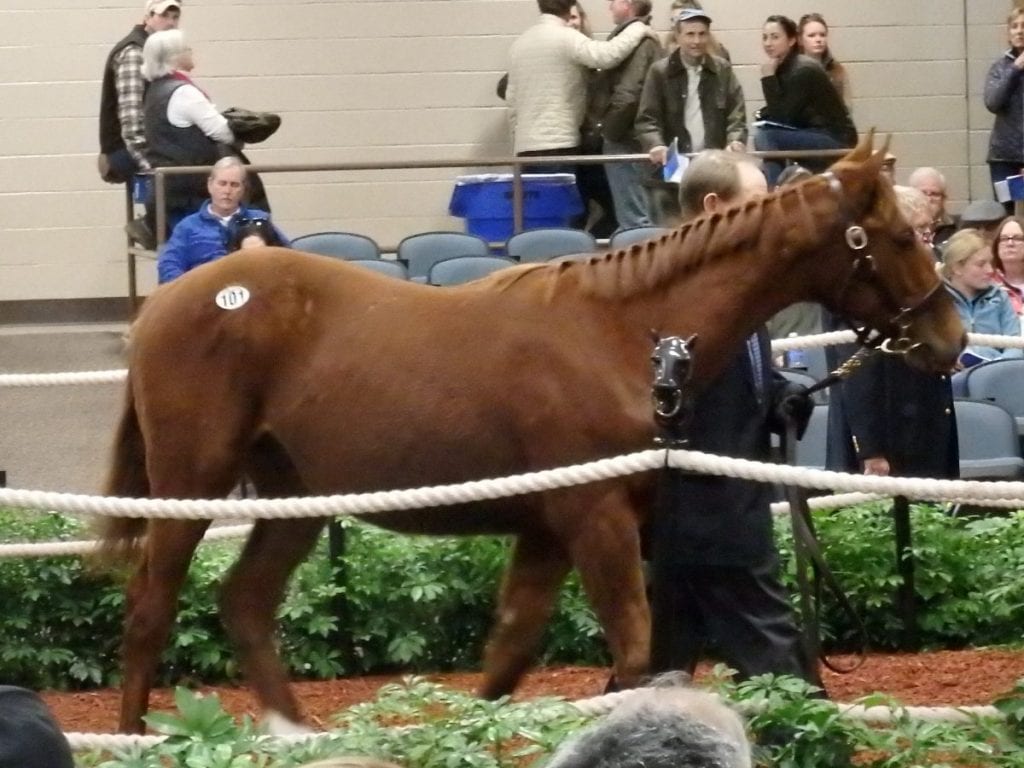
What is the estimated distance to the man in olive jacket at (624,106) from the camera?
1294cm

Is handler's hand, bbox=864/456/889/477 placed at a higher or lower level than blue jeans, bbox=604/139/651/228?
lower

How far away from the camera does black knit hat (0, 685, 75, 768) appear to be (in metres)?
2.11

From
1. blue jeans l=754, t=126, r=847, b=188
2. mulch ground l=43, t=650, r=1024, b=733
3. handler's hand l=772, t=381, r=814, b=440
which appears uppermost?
blue jeans l=754, t=126, r=847, b=188

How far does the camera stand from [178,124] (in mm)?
12055

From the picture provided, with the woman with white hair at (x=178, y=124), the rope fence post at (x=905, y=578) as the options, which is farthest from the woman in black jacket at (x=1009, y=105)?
the rope fence post at (x=905, y=578)

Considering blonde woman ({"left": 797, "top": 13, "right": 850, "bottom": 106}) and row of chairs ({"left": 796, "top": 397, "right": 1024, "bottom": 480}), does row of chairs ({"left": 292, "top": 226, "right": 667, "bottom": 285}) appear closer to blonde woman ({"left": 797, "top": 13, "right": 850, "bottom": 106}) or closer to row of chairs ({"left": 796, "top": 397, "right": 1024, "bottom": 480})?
blonde woman ({"left": 797, "top": 13, "right": 850, "bottom": 106})

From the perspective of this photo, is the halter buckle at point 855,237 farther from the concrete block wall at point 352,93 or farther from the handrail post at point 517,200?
the concrete block wall at point 352,93

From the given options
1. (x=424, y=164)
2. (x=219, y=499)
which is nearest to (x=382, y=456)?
(x=219, y=499)

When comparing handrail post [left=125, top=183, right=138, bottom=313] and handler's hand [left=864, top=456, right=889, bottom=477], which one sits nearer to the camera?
handler's hand [left=864, top=456, right=889, bottom=477]

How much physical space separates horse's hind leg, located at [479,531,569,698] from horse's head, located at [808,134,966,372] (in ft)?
3.29

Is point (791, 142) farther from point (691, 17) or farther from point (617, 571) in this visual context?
point (617, 571)

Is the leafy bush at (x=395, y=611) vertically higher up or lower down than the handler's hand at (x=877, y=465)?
lower down

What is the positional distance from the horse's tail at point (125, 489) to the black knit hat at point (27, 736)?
3.43 metres

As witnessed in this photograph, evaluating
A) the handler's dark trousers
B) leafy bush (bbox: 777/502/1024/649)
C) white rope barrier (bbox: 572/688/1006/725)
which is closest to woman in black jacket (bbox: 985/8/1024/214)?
leafy bush (bbox: 777/502/1024/649)
